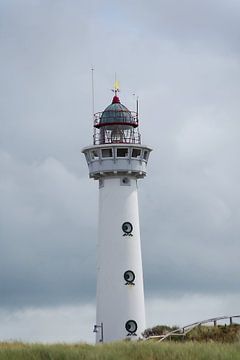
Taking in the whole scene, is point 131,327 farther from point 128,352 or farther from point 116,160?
point 128,352

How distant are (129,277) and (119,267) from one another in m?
0.75

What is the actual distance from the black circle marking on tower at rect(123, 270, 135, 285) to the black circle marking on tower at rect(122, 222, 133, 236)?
206 cm

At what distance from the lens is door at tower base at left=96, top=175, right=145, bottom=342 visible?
6259 cm

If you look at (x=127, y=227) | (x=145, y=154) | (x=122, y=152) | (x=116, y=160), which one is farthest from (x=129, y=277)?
(x=145, y=154)

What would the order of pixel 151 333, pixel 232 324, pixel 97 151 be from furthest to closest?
pixel 97 151, pixel 151 333, pixel 232 324

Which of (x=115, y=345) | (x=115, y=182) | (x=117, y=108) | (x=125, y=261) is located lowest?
(x=115, y=345)

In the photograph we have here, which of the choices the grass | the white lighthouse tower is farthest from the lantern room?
the grass

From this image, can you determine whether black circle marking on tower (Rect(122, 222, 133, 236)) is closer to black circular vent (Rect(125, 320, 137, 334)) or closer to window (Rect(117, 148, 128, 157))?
window (Rect(117, 148, 128, 157))

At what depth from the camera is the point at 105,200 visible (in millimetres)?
64625

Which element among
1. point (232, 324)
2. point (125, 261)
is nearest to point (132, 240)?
point (125, 261)

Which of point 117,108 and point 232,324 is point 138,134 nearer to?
point 117,108

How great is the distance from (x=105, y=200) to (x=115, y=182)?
48.0 inches

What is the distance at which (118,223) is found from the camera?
63.9m

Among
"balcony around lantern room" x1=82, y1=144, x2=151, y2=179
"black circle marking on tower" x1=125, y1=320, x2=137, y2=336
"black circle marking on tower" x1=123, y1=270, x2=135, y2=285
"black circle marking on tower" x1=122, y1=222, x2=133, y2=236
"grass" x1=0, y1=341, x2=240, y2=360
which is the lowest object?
"grass" x1=0, y1=341, x2=240, y2=360
